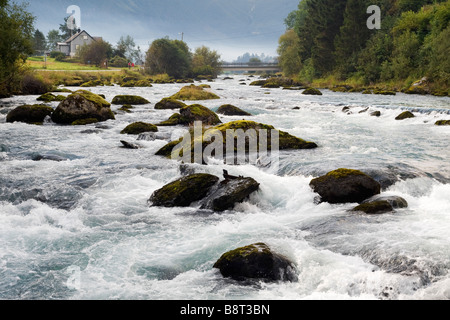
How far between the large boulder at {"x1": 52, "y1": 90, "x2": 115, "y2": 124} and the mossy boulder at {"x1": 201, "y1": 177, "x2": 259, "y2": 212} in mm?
14043

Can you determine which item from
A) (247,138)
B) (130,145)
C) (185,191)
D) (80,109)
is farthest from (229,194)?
(80,109)

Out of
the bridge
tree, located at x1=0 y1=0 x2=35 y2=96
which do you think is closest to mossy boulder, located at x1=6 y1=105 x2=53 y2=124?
tree, located at x1=0 y1=0 x2=35 y2=96

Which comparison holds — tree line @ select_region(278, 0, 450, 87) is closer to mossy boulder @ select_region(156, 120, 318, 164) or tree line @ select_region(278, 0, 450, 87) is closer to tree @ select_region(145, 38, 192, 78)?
tree @ select_region(145, 38, 192, 78)

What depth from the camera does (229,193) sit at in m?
9.23

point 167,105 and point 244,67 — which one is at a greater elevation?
point 244,67

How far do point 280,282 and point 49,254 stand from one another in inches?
152

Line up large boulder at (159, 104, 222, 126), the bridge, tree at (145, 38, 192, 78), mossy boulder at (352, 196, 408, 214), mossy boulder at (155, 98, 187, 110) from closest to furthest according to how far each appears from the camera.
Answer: mossy boulder at (352, 196, 408, 214) < large boulder at (159, 104, 222, 126) < mossy boulder at (155, 98, 187, 110) < tree at (145, 38, 192, 78) < the bridge

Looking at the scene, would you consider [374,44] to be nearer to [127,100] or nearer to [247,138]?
[127,100]

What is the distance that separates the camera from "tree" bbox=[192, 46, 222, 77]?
3479 inches

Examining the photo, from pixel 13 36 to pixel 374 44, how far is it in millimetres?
41218

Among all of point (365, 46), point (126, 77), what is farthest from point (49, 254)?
point (126, 77)

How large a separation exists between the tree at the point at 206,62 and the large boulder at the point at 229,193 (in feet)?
259

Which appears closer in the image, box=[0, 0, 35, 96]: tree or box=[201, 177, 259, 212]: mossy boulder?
box=[201, 177, 259, 212]: mossy boulder

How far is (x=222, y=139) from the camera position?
46.4 feet
